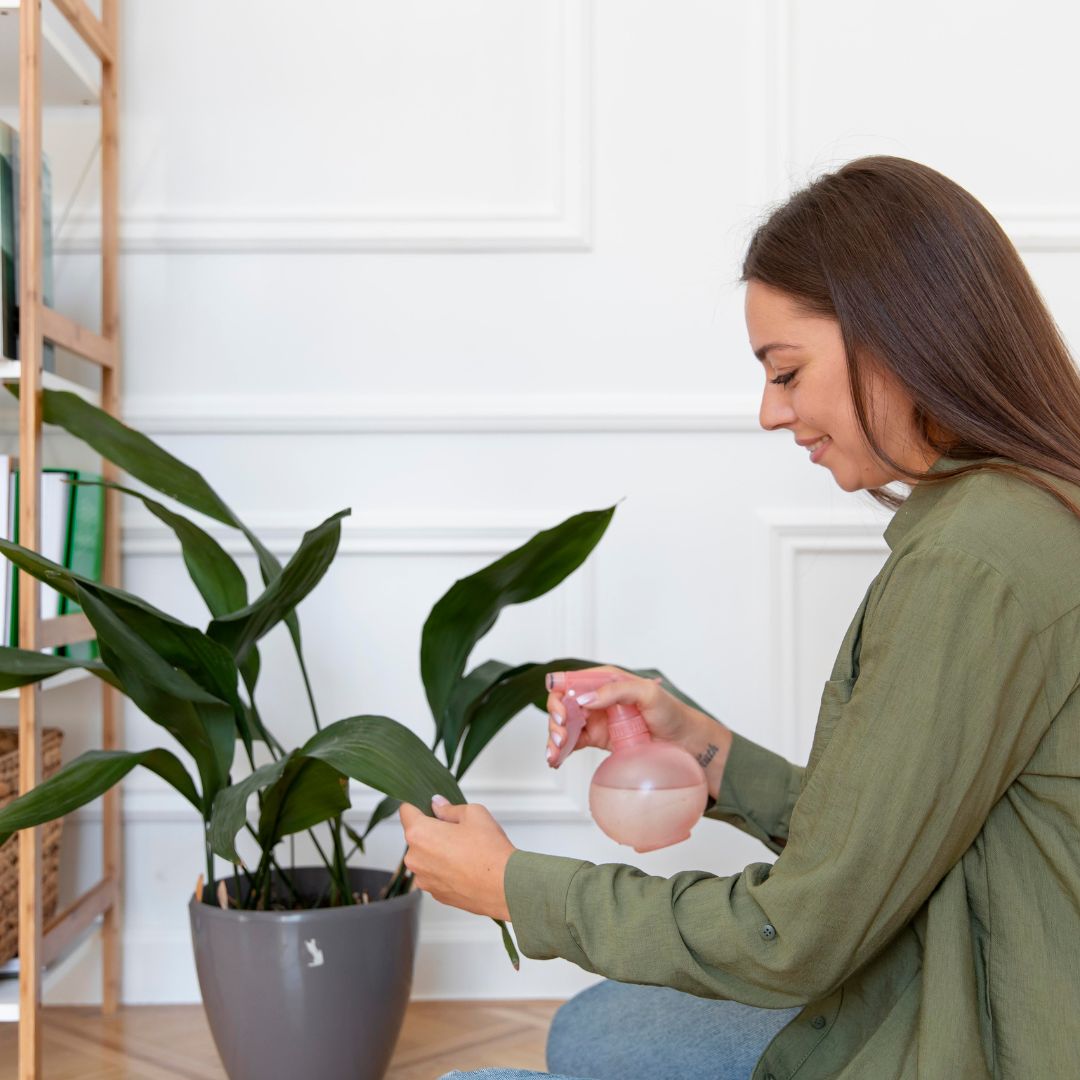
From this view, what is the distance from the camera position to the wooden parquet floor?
4.71ft

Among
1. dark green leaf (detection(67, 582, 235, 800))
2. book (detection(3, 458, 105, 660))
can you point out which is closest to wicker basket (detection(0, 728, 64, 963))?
book (detection(3, 458, 105, 660))

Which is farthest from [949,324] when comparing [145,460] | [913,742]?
[145,460]

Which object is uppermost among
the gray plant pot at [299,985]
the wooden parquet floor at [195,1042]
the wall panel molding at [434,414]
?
the wall panel molding at [434,414]

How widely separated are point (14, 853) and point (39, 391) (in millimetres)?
524

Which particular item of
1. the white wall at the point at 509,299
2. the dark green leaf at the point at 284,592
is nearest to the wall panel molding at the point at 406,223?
the white wall at the point at 509,299

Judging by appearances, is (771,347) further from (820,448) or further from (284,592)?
(284,592)

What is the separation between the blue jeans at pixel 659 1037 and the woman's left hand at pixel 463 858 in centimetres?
26

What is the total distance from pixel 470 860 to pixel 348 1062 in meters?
0.57

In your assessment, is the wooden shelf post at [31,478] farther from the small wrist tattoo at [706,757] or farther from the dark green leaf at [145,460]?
the small wrist tattoo at [706,757]

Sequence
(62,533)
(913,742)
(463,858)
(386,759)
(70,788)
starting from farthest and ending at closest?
(62,533)
(70,788)
(386,759)
(463,858)
(913,742)

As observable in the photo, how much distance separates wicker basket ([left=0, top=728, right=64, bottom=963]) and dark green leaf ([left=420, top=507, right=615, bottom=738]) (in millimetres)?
474

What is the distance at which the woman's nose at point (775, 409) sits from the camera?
2.87 feet

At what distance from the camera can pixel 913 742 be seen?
0.66 metres

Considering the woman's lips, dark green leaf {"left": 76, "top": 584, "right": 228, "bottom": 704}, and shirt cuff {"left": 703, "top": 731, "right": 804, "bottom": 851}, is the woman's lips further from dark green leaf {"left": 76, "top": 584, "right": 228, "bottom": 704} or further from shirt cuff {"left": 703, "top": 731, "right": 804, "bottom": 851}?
dark green leaf {"left": 76, "top": 584, "right": 228, "bottom": 704}
